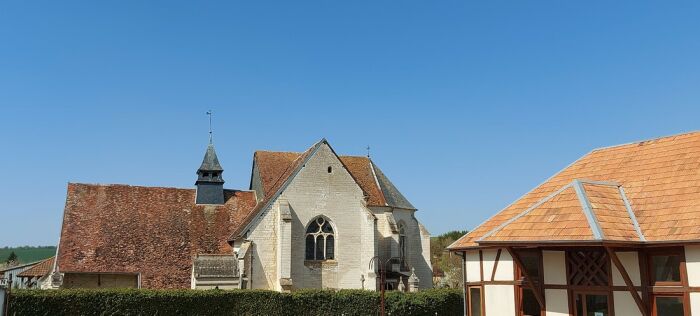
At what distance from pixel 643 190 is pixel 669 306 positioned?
3.54 meters

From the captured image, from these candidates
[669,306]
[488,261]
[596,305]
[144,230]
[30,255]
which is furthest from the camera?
[30,255]

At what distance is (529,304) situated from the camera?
695 inches

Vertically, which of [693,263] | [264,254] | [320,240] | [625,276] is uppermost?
[320,240]

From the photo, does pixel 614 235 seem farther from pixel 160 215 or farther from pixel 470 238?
pixel 160 215

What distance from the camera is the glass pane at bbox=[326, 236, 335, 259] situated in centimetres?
2997

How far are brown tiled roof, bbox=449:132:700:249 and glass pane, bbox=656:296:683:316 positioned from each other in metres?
1.44

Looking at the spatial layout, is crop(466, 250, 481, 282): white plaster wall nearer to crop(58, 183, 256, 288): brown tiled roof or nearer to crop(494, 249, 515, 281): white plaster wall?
crop(494, 249, 515, 281): white plaster wall

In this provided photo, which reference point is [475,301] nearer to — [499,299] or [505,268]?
[499,299]

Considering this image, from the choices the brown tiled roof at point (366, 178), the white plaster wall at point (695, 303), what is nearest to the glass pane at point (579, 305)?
the white plaster wall at point (695, 303)

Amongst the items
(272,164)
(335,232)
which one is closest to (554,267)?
(335,232)

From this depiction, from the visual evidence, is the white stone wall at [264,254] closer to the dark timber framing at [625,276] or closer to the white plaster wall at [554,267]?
the white plaster wall at [554,267]

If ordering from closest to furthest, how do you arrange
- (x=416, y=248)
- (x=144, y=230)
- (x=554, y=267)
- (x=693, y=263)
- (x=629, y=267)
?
(x=693, y=263) → (x=629, y=267) → (x=554, y=267) → (x=144, y=230) → (x=416, y=248)

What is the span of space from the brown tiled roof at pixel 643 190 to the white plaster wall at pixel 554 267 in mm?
1238

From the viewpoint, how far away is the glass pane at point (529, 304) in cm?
1747
